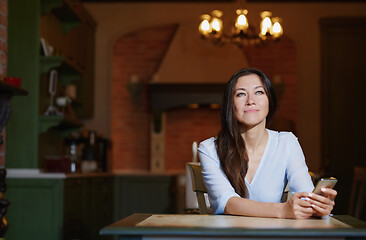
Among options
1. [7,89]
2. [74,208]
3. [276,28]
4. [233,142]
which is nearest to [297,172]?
[233,142]

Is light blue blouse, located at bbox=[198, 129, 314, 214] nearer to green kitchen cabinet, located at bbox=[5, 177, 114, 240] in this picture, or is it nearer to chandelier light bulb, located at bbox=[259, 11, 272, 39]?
green kitchen cabinet, located at bbox=[5, 177, 114, 240]

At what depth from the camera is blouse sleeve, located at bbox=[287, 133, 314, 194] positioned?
2.07 meters

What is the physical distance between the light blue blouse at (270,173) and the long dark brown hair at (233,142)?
3cm

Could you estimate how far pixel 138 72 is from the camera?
7.42m

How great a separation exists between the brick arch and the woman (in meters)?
5.13

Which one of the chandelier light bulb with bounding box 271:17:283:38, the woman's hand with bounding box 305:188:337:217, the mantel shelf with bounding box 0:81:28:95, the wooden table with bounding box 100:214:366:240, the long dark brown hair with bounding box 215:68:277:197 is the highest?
the chandelier light bulb with bounding box 271:17:283:38

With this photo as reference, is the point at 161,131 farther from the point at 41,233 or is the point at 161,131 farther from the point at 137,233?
the point at 137,233

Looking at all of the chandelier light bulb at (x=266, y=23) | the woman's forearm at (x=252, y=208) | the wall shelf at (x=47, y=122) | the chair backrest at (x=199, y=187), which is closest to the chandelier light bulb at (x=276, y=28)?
the chandelier light bulb at (x=266, y=23)

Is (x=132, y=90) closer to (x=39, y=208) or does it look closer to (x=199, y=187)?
(x=39, y=208)

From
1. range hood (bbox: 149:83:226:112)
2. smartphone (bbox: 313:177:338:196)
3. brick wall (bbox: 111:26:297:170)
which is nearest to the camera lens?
smartphone (bbox: 313:177:338:196)

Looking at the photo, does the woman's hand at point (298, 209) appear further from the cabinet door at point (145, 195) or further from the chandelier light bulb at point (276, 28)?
the cabinet door at point (145, 195)

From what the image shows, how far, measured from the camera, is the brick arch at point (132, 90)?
7.33 m

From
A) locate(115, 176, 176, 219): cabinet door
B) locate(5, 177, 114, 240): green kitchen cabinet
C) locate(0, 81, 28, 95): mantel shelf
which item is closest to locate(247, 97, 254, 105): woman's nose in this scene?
locate(0, 81, 28, 95): mantel shelf

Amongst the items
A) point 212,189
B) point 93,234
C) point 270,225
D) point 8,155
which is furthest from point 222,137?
point 93,234
